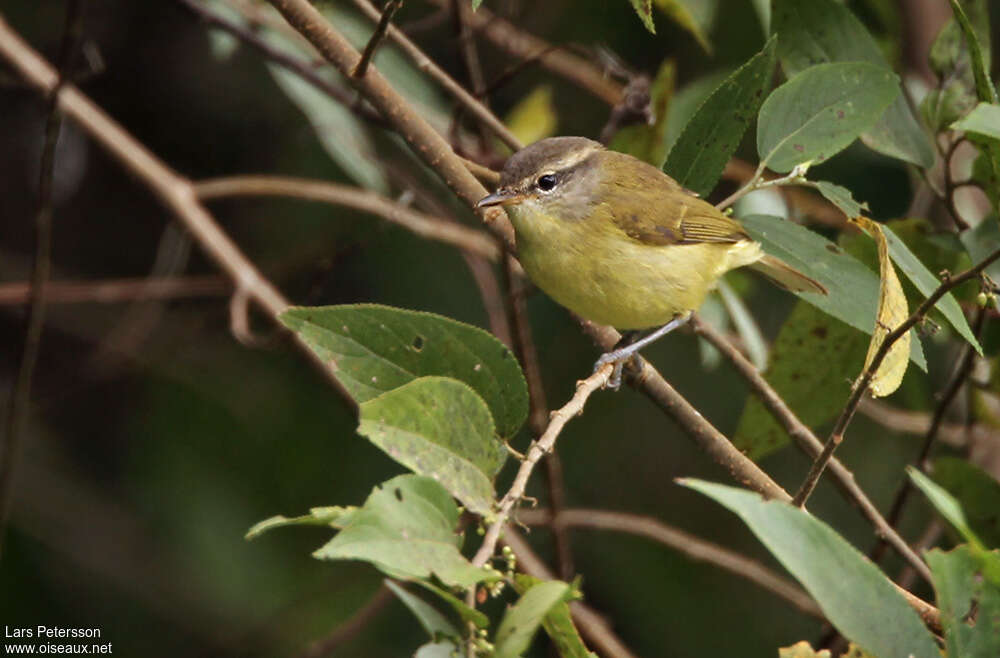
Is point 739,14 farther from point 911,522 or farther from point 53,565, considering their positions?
point 53,565

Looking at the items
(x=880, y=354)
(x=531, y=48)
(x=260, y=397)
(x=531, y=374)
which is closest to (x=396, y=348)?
(x=880, y=354)

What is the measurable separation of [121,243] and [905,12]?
3.21m

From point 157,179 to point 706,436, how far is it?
2004 millimetres

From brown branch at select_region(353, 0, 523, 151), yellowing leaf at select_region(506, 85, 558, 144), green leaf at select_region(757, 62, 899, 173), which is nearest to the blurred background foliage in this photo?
yellowing leaf at select_region(506, 85, 558, 144)

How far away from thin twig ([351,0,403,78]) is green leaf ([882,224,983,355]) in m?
0.89

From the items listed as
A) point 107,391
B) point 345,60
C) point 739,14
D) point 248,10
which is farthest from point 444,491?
point 107,391

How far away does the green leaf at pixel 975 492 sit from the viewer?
260cm

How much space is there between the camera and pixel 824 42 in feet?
8.14

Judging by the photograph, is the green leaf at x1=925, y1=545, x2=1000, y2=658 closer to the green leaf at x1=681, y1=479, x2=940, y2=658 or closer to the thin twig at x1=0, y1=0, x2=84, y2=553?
the green leaf at x1=681, y1=479, x2=940, y2=658

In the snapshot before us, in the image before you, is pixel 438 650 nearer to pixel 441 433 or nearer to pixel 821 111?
pixel 441 433

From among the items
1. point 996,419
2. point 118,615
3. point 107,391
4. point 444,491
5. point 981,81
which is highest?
point 107,391

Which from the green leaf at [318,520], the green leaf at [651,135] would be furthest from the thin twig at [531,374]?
the green leaf at [318,520]

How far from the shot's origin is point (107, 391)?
4.73 meters

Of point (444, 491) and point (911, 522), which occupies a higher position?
point (911, 522)
